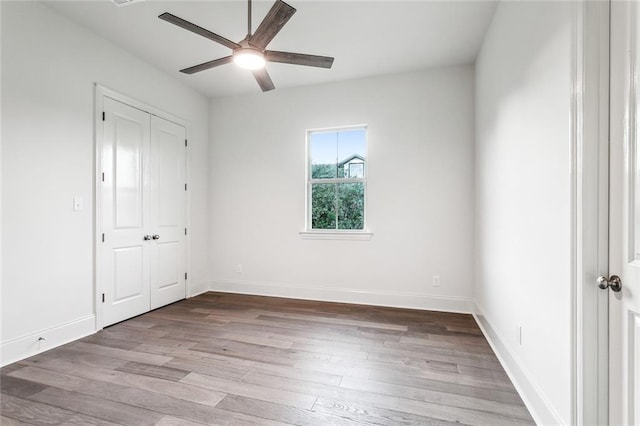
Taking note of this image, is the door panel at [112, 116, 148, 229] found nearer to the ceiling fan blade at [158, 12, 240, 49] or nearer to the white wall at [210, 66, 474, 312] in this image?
the white wall at [210, 66, 474, 312]

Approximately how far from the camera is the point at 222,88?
14.0 ft

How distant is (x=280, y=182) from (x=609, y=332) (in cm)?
363

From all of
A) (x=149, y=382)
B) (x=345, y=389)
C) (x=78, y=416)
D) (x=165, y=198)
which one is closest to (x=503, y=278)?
(x=345, y=389)

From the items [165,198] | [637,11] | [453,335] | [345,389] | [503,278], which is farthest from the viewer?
[165,198]

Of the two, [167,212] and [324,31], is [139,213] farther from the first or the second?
[324,31]

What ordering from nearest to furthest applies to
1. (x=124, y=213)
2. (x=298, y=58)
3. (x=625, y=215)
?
(x=625, y=215), (x=298, y=58), (x=124, y=213)

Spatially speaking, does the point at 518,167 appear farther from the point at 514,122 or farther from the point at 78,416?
the point at 78,416

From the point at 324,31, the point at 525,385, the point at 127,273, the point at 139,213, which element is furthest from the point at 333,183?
the point at 525,385

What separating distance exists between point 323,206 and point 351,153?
818 millimetres

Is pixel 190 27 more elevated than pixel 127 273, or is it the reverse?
pixel 190 27

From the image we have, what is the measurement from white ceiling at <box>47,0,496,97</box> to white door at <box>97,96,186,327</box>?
74 centimetres

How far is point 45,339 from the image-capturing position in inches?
101

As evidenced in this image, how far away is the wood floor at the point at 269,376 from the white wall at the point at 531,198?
0.94 ft

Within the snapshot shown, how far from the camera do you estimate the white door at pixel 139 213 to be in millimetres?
3127
